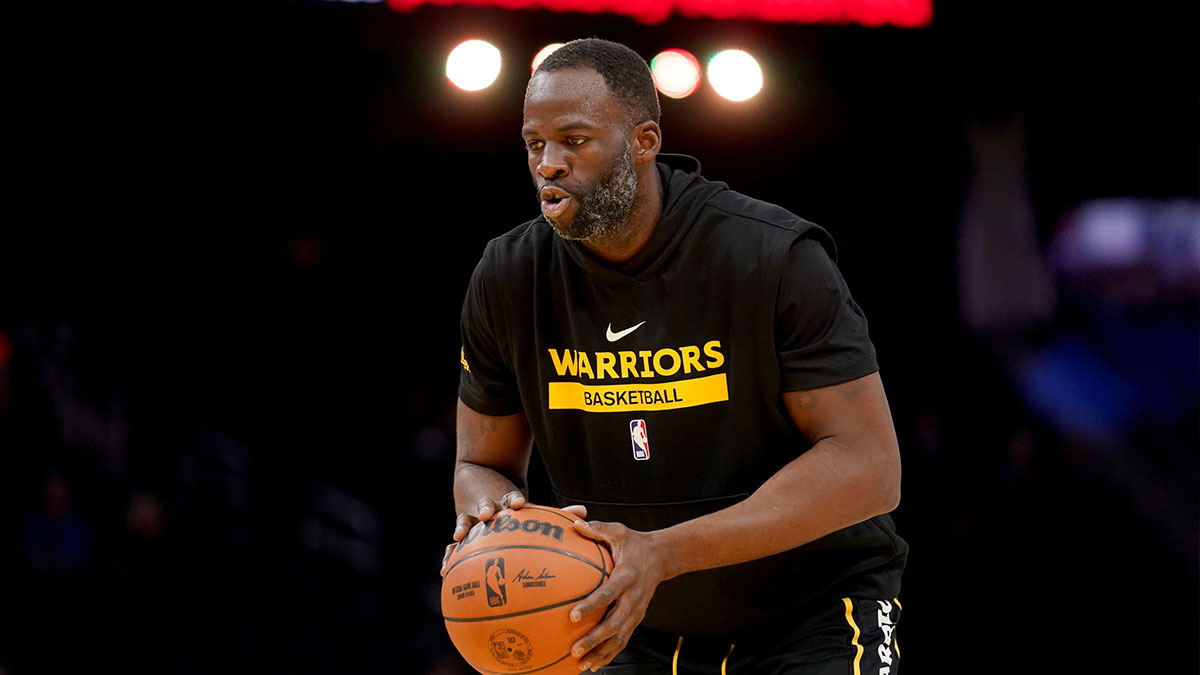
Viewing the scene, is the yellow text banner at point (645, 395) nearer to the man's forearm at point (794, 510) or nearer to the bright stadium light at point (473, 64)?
the man's forearm at point (794, 510)

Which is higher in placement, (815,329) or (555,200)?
(555,200)

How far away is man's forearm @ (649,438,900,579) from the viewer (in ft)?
9.02

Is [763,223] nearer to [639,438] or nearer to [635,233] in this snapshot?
[635,233]

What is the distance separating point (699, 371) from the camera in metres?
3.17

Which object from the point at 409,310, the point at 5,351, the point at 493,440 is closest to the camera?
the point at 493,440

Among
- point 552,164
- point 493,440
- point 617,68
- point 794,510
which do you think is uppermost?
point 617,68

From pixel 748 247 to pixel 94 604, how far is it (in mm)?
7905

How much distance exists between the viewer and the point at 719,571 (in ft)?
10.5

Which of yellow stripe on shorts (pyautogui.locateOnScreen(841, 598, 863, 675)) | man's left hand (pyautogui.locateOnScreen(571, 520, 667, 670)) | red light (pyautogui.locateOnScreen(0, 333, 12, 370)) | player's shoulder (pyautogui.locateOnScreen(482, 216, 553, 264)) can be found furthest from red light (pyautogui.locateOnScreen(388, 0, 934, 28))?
man's left hand (pyautogui.locateOnScreen(571, 520, 667, 670))

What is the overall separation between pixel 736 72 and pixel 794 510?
6.07 metres

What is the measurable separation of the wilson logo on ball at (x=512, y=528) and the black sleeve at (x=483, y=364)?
0.62 m

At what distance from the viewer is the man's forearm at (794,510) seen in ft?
9.02

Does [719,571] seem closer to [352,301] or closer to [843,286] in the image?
[843,286]

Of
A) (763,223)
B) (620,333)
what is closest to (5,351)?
(620,333)
